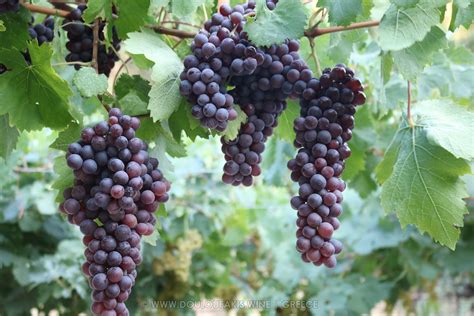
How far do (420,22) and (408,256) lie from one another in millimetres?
1865

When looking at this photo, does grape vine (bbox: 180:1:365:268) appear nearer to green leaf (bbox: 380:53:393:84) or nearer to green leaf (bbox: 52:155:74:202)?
green leaf (bbox: 380:53:393:84)

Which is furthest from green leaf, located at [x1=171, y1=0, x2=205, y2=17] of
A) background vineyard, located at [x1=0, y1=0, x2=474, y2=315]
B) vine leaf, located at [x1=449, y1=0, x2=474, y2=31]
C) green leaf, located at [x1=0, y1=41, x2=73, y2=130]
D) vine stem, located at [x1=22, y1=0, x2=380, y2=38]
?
vine leaf, located at [x1=449, y1=0, x2=474, y2=31]

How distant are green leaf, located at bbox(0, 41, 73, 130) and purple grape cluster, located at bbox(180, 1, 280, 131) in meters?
0.21

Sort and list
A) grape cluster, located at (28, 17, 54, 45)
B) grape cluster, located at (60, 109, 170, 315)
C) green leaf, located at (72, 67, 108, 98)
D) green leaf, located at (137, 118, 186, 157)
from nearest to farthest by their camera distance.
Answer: grape cluster, located at (60, 109, 170, 315) → green leaf, located at (72, 67, 108, 98) → green leaf, located at (137, 118, 186, 157) → grape cluster, located at (28, 17, 54, 45)

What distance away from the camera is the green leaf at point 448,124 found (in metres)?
1.02

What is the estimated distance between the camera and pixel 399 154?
3.61ft

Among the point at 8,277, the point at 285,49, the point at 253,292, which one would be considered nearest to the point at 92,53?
the point at 285,49

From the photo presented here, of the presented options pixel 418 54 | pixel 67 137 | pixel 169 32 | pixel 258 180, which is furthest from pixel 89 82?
pixel 258 180

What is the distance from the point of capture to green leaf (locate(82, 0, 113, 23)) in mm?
998

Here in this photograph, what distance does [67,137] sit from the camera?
3.36ft

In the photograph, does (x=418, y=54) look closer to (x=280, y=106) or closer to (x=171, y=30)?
(x=280, y=106)

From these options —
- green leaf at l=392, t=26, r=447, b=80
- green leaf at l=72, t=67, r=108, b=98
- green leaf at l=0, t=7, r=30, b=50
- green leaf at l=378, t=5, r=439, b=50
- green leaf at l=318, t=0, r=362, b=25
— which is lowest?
green leaf at l=0, t=7, r=30, b=50

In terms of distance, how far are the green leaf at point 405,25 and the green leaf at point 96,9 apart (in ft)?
1.45

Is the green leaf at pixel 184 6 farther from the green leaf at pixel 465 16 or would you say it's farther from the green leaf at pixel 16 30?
the green leaf at pixel 465 16
